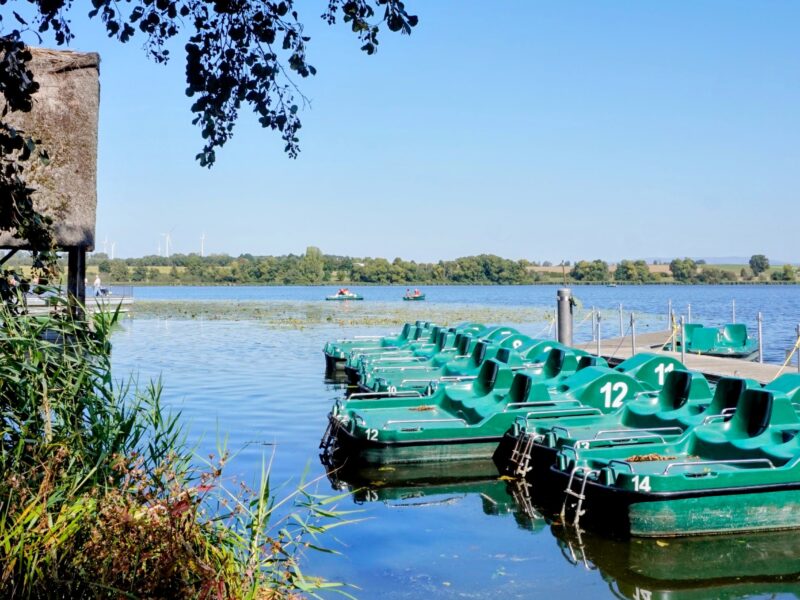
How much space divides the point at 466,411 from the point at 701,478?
18.3 feet

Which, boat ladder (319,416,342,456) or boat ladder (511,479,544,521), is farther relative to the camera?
boat ladder (319,416,342,456)

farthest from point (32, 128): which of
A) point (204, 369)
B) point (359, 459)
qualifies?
point (204, 369)

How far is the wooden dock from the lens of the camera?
61.6ft

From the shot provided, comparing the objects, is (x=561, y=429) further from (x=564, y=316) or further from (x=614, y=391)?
(x=564, y=316)

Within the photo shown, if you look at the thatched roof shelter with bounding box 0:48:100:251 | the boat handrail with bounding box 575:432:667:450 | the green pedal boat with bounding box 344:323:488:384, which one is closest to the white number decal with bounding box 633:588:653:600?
the boat handrail with bounding box 575:432:667:450

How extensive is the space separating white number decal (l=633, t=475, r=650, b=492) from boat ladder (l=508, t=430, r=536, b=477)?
2.72 meters

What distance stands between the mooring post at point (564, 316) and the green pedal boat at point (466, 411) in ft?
21.1

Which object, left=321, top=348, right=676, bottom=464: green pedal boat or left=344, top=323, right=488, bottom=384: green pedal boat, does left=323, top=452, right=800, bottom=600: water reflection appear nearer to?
left=321, top=348, right=676, bottom=464: green pedal boat

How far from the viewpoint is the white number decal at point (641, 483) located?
922 centimetres

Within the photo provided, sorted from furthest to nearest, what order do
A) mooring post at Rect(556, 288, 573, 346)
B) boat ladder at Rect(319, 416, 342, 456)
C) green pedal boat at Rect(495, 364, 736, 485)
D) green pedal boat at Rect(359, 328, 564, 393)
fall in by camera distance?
mooring post at Rect(556, 288, 573, 346)
green pedal boat at Rect(359, 328, 564, 393)
boat ladder at Rect(319, 416, 342, 456)
green pedal boat at Rect(495, 364, 736, 485)

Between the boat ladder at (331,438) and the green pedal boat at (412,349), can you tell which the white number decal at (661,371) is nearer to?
the boat ladder at (331,438)

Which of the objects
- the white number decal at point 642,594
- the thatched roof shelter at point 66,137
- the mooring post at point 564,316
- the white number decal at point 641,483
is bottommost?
the white number decal at point 642,594

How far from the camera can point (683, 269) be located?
154000 millimetres

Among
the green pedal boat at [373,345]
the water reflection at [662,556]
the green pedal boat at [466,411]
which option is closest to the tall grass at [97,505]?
the water reflection at [662,556]
